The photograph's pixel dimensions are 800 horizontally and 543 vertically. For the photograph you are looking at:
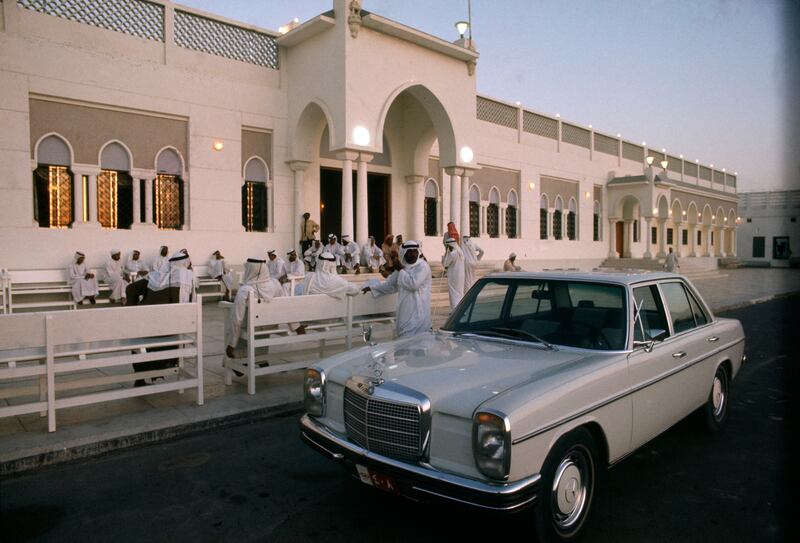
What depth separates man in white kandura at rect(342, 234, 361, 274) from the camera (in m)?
15.5

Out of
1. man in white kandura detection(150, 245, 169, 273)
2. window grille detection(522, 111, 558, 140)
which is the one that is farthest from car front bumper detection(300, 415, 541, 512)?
window grille detection(522, 111, 558, 140)

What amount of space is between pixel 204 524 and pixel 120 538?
1.52 ft

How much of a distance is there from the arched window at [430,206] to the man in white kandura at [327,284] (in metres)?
12.8

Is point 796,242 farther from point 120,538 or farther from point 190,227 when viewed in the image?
point 190,227

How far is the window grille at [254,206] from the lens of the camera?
1570cm

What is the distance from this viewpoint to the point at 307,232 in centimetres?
1617

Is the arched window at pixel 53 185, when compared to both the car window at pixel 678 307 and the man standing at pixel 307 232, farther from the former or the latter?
the car window at pixel 678 307

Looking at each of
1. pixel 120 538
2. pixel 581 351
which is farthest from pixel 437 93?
pixel 120 538

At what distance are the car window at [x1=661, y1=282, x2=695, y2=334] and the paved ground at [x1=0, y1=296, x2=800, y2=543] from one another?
1.03m

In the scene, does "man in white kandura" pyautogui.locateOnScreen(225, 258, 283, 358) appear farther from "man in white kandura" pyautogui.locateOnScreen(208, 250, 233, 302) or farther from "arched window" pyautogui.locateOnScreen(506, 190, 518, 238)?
"arched window" pyautogui.locateOnScreen(506, 190, 518, 238)

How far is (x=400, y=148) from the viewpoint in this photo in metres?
19.8

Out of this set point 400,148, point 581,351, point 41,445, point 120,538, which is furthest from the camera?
point 400,148

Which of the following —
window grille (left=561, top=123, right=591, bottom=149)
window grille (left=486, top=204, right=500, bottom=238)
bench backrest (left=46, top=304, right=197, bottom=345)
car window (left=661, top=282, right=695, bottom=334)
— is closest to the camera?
car window (left=661, top=282, right=695, bottom=334)

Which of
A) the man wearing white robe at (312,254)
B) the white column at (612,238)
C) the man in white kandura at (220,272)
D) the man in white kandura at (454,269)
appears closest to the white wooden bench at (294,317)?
the man in white kandura at (454,269)
